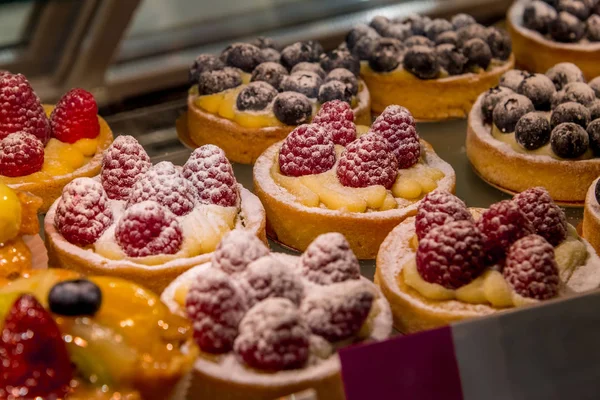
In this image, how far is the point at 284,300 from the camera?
5.54 ft

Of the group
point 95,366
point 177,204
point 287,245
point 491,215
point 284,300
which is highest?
point 491,215

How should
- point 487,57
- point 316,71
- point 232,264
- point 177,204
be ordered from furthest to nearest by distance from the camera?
point 487,57 → point 316,71 → point 177,204 → point 232,264

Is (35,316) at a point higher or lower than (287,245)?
higher

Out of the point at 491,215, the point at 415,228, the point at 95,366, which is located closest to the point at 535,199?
the point at 491,215

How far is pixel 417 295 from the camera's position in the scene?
6.80 ft

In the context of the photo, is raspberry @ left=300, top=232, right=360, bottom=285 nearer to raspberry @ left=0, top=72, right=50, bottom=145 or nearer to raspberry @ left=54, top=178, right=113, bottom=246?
raspberry @ left=54, top=178, right=113, bottom=246

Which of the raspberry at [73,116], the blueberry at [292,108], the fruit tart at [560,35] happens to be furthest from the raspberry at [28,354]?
the fruit tart at [560,35]

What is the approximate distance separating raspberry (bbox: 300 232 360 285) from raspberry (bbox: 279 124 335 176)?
758mm

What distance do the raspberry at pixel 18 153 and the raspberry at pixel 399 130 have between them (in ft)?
3.75

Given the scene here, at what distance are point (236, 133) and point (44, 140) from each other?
75 cm

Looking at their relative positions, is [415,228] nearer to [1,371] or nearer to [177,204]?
[177,204]

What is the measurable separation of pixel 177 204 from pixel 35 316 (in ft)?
2.63

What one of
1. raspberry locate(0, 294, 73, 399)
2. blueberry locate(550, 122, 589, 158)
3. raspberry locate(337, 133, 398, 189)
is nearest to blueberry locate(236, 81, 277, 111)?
raspberry locate(337, 133, 398, 189)

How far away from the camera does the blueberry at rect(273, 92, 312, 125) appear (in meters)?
2.99
